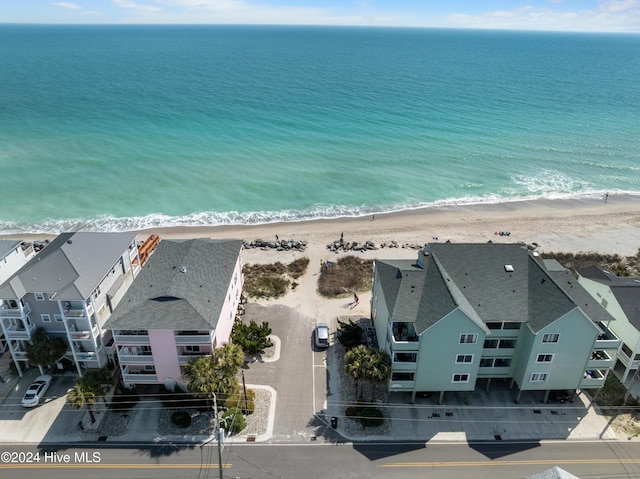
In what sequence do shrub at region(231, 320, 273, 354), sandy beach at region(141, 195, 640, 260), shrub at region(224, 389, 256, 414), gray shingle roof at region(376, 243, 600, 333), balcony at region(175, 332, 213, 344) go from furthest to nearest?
sandy beach at region(141, 195, 640, 260), shrub at region(231, 320, 273, 354), shrub at region(224, 389, 256, 414), balcony at region(175, 332, 213, 344), gray shingle roof at region(376, 243, 600, 333)

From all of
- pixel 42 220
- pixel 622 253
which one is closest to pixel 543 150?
pixel 622 253

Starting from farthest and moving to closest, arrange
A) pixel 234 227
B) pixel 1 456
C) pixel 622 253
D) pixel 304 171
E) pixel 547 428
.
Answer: pixel 304 171 → pixel 234 227 → pixel 622 253 → pixel 547 428 → pixel 1 456

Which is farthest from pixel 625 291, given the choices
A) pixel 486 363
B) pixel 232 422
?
pixel 232 422

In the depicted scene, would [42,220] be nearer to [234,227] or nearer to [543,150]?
[234,227]

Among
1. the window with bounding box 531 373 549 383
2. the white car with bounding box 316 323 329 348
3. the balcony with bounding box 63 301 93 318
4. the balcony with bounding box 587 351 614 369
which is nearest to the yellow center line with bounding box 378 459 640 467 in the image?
the window with bounding box 531 373 549 383

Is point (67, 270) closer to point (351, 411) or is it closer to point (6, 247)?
point (6, 247)

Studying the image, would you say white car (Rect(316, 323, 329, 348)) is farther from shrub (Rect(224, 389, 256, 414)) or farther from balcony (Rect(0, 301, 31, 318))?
balcony (Rect(0, 301, 31, 318))
